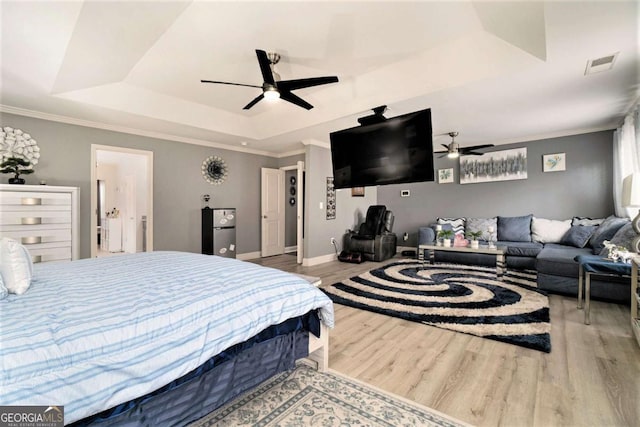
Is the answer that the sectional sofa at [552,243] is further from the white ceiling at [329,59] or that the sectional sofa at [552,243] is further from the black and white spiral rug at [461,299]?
the white ceiling at [329,59]

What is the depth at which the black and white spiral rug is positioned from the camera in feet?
8.53

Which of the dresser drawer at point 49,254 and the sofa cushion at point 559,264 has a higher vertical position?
the dresser drawer at point 49,254

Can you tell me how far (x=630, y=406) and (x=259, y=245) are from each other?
567 centimetres

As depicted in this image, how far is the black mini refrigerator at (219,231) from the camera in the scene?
17.0 feet

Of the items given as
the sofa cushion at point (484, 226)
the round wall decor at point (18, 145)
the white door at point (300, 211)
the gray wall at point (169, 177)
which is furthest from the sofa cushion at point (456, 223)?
the round wall decor at point (18, 145)

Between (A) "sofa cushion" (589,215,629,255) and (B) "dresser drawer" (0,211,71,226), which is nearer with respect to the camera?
(B) "dresser drawer" (0,211,71,226)

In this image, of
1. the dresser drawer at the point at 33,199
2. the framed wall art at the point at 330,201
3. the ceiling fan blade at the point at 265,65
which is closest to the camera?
the ceiling fan blade at the point at 265,65

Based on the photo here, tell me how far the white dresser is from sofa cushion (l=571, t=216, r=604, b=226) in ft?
24.4

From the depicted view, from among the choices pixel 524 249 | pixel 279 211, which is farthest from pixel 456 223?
pixel 279 211

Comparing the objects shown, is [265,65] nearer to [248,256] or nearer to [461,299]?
[461,299]

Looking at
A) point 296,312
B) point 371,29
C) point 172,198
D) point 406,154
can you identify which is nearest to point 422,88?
point 406,154

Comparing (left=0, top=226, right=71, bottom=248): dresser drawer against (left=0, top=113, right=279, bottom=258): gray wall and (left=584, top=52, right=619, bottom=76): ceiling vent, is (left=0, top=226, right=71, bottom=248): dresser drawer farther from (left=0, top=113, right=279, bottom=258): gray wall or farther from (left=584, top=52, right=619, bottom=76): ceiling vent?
(left=584, top=52, right=619, bottom=76): ceiling vent

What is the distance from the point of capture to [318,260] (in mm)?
5602

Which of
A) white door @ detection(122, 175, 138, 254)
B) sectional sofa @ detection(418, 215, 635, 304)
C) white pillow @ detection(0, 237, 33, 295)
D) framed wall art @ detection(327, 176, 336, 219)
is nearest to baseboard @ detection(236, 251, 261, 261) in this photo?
Result: framed wall art @ detection(327, 176, 336, 219)
